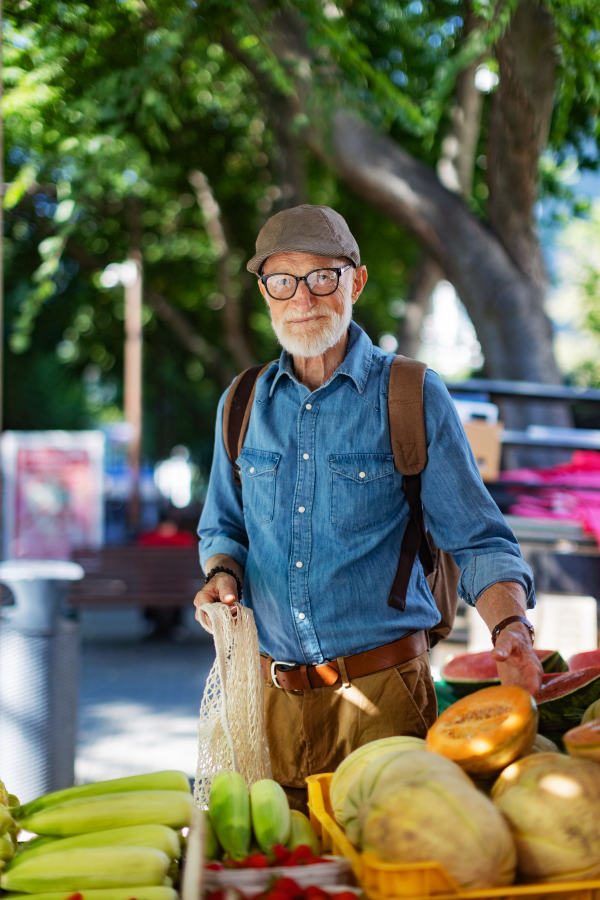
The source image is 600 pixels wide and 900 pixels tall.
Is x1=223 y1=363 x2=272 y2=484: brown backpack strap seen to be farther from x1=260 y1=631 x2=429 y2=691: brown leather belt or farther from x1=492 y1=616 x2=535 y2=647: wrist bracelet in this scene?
x1=492 y1=616 x2=535 y2=647: wrist bracelet

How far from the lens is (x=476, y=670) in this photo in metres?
2.83

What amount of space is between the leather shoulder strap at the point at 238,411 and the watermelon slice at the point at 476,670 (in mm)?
1005

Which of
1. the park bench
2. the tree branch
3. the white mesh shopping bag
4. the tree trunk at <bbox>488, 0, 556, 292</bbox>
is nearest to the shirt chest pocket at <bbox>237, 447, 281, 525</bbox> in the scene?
the white mesh shopping bag

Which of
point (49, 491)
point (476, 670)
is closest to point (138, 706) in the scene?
point (49, 491)

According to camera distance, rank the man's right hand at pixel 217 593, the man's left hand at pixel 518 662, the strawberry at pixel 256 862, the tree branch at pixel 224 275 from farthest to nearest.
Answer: the tree branch at pixel 224 275 < the man's right hand at pixel 217 593 < the man's left hand at pixel 518 662 < the strawberry at pixel 256 862

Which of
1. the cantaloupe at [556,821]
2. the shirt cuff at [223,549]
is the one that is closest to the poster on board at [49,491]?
the shirt cuff at [223,549]

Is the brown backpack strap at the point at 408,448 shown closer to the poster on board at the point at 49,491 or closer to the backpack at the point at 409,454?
the backpack at the point at 409,454

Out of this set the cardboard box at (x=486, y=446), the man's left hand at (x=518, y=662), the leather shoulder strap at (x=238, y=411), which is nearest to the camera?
the man's left hand at (x=518, y=662)

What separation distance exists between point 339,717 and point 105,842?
0.78 metres

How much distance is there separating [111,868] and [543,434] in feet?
14.4

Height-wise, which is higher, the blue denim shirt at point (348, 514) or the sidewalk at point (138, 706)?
the blue denim shirt at point (348, 514)

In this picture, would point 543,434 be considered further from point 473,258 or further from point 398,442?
point 398,442

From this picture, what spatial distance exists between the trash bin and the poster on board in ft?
21.4

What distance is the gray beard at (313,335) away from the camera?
2.32 meters
